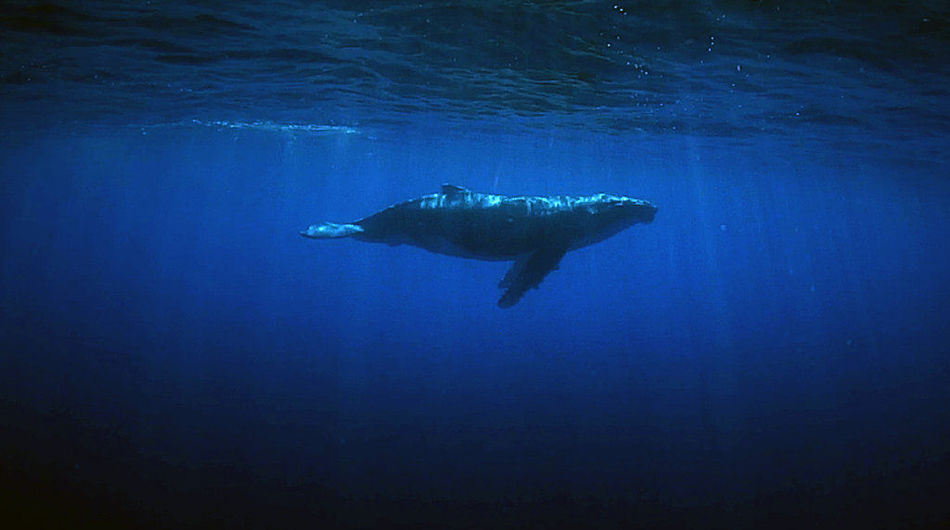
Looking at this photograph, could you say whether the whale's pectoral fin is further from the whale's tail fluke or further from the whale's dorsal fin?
the whale's tail fluke

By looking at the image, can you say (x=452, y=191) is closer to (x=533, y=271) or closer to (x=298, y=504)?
(x=533, y=271)

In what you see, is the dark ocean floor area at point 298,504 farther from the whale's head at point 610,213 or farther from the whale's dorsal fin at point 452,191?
the whale's dorsal fin at point 452,191

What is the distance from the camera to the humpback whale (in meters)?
11.3

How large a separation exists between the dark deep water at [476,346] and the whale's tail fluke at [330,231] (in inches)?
144

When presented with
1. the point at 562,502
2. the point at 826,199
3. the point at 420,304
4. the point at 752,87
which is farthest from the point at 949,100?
the point at 826,199

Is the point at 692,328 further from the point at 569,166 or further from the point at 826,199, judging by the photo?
the point at 826,199

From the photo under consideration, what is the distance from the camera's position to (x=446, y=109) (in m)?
21.5

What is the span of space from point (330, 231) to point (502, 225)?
316 cm

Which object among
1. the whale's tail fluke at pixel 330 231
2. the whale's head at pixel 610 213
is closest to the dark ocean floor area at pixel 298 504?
the whale's tail fluke at pixel 330 231

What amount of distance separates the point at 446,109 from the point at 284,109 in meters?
6.29

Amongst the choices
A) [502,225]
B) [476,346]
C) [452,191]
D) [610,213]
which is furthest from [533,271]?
[476,346]

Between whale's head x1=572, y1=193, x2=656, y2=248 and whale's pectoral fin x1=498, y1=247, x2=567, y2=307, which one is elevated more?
whale's head x1=572, y1=193, x2=656, y2=248

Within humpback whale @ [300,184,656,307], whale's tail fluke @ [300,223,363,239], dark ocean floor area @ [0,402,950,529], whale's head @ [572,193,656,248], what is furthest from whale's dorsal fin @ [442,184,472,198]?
dark ocean floor area @ [0,402,950,529]

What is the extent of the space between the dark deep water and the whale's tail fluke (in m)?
3.65
